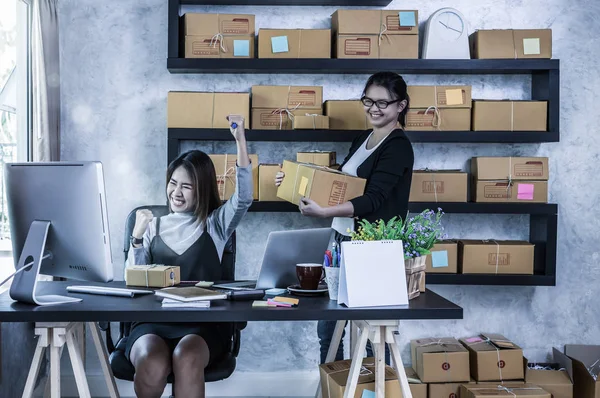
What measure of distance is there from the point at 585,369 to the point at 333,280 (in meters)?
1.96

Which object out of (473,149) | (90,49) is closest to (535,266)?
(473,149)

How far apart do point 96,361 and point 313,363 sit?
1.19 metres

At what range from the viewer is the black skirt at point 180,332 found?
213 centimetres

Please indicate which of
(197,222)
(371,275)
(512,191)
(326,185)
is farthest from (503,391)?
(197,222)

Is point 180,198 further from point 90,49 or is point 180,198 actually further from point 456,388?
point 456,388

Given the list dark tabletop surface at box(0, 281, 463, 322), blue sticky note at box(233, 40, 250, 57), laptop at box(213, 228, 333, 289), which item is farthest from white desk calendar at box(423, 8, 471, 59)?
dark tabletop surface at box(0, 281, 463, 322)

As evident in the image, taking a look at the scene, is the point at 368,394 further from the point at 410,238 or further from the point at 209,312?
the point at 209,312

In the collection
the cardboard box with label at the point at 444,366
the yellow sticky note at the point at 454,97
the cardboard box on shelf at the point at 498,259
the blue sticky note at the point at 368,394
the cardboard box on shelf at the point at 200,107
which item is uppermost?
the yellow sticky note at the point at 454,97

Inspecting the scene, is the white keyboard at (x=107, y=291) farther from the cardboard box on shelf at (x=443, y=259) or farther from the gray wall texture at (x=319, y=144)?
the cardboard box on shelf at (x=443, y=259)

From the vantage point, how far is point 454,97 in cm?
327

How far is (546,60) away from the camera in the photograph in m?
3.28

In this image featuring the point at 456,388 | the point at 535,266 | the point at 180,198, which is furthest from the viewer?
the point at 535,266

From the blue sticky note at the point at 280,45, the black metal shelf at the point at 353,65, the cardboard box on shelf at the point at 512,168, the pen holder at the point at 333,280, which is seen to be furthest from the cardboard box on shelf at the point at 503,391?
the blue sticky note at the point at 280,45

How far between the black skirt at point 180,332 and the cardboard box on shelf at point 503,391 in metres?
1.40
